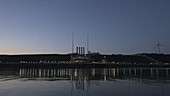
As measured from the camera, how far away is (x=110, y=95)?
24453 millimetres

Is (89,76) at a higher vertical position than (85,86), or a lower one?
lower

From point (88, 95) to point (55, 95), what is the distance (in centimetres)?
280

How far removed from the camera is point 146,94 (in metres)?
25.0

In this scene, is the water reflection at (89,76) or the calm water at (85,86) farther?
the water reflection at (89,76)

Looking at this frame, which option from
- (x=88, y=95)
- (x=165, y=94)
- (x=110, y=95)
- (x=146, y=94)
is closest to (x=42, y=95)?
(x=88, y=95)

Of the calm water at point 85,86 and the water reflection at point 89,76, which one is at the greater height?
the calm water at point 85,86

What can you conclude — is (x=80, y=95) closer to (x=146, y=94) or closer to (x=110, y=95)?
(x=110, y=95)

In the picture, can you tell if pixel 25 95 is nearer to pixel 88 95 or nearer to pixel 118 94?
pixel 88 95

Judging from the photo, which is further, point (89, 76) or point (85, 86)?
point (89, 76)

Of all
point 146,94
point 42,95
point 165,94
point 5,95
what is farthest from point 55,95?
point 165,94

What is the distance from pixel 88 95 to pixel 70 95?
155cm

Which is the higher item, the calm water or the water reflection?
the calm water

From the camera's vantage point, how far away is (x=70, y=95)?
2466 cm

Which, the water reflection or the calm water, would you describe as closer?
the calm water
